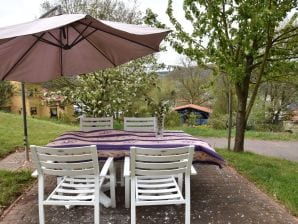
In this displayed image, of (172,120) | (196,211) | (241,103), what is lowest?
A: (196,211)

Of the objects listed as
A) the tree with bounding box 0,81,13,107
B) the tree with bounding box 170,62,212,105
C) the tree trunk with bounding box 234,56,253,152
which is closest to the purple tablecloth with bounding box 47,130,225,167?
the tree trunk with bounding box 234,56,253,152

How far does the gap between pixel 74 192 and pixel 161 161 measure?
2.93 feet

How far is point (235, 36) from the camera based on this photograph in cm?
576

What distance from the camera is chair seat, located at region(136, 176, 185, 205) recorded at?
9.31 ft

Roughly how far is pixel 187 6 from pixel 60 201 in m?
4.50

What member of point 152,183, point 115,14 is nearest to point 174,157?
point 152,183

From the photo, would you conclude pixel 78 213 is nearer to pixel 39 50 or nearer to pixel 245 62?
pixel 39 50

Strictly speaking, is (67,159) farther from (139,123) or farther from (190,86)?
(190,86)

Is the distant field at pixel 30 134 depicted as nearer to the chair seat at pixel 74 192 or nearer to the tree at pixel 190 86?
the chair seat at pixel 74 192

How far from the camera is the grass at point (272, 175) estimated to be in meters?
3.80

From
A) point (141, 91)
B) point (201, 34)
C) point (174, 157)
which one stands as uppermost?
point (201, 34)

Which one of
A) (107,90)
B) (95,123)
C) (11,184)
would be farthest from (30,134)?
(11,184)

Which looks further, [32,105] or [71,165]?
[32,105]

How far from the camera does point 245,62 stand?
6.25m
